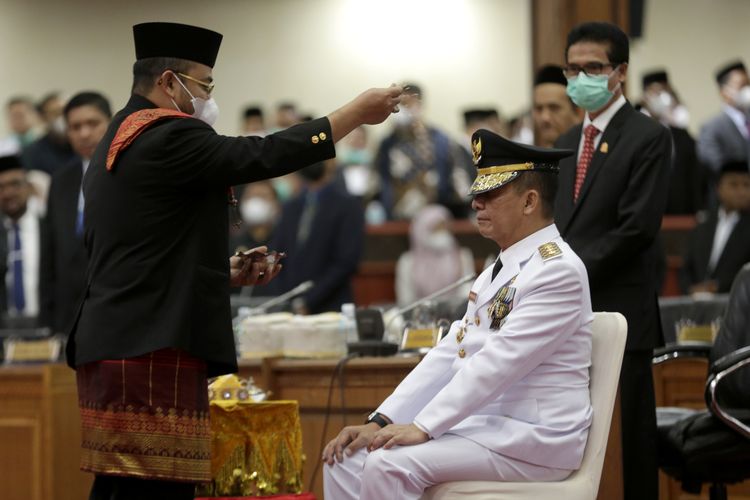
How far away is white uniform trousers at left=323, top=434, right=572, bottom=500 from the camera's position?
3633 millimetres

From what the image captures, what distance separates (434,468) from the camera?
3662 millimetres

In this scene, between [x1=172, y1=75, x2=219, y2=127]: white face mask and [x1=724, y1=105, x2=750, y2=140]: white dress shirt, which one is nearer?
[x1=172, y1=75, x2=219, y2=127]: white face mask

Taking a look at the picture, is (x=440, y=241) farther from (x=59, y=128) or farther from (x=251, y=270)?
(x=251, y=270)

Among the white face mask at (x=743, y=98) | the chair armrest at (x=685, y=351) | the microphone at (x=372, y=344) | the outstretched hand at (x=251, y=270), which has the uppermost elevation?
the white face mask at (x=743, y=98)

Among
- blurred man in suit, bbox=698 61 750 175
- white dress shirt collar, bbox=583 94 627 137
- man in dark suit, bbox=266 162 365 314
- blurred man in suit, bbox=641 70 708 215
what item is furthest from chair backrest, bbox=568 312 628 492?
blurred man in suit, bbox=698 61 750 175

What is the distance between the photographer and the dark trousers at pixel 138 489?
12.8ft

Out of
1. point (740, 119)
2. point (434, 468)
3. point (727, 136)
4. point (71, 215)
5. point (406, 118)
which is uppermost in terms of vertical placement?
point (406, 118)

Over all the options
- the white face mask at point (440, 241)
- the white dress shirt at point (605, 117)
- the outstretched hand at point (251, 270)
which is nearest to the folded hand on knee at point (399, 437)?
the outstretched hand at point (251, 270)

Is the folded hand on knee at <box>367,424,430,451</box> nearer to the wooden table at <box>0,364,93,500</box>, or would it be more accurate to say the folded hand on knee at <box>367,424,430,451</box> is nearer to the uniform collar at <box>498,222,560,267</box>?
the uniform collar at <box>498,222,560,267</box>

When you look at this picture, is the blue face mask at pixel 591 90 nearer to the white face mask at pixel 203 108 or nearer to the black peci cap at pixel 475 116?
the white face mask at pixel 203 108

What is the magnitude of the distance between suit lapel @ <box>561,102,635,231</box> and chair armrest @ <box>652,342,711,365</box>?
Result: 34.5 inches

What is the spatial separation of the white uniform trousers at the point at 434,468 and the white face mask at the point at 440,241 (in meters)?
7.31

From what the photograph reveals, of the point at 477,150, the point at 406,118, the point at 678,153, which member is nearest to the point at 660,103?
the point at 678,153

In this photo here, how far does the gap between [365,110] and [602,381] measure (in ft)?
3.31
